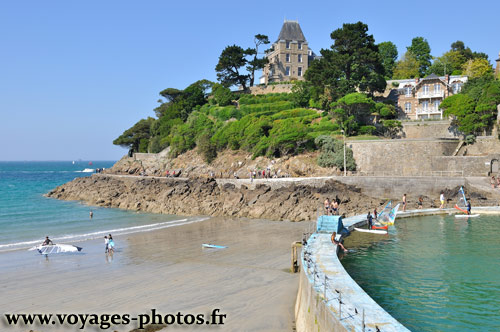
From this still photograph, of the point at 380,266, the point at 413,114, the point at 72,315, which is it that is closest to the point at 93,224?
the point at 72,315

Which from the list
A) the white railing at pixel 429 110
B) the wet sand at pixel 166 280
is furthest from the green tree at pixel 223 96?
the wet sand at pixel 166 280

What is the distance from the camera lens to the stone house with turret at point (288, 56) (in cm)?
6800

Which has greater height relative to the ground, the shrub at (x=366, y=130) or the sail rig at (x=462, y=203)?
the shrub at (x=366, y=130)

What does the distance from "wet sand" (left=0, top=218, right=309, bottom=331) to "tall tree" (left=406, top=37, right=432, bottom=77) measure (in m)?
55.7

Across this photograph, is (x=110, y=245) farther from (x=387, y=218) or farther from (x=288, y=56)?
(x=288, y=56)

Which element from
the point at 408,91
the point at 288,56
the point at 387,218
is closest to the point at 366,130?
the point at 408,91

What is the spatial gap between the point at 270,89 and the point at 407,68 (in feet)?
75.9

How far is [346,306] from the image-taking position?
873 cm

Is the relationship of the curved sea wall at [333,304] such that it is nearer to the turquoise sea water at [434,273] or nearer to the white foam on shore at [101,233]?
the turquoise sea water at [434,273]

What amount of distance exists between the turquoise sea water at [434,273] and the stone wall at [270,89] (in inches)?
1673

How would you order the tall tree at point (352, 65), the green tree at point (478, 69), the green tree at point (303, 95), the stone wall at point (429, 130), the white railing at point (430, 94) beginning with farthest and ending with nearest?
the green tree at point (303, 95) → the green tree at point (478, 69) → the white railing at point (430, 94) → the tall tree at point (352, 65) → the stone wall at point (429, 130)

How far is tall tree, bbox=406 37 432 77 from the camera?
67.8 metres

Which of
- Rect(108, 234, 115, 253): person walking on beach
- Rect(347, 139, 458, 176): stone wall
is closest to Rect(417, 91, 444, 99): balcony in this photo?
Rect(347, 139, 458, 176): stone wall

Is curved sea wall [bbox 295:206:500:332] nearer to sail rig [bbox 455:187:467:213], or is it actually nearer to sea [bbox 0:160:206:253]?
sail rig [bbox 455:187:467:213]
